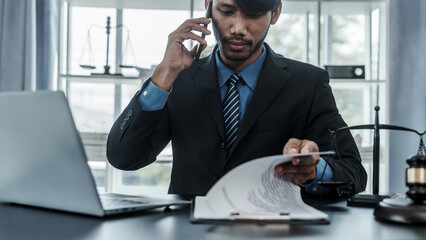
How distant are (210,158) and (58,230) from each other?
0.86 m

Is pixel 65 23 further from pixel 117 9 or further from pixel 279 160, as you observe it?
pixel 279 160

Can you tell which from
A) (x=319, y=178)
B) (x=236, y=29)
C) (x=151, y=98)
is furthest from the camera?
(x=236, y=29)

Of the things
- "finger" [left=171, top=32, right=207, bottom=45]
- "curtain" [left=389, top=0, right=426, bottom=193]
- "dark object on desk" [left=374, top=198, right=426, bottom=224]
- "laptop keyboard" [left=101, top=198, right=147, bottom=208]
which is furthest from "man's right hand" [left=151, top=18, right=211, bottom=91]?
"curtain" [left=389, top=0, right=426, bottom=193]

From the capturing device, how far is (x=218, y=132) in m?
1.52

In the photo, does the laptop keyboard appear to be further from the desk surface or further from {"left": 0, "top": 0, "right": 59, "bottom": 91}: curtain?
{"left": 0, "top": 0, "right": 59, "bottom": 91}: curtain

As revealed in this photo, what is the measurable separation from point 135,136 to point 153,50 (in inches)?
84.4

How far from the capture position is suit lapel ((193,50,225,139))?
1.51 meters

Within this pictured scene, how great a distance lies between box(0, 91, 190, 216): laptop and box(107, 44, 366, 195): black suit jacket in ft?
1.74

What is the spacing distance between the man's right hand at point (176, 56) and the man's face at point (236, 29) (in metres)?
0.06

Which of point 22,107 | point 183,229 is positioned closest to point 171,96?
point 22,107

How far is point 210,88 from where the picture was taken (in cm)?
158

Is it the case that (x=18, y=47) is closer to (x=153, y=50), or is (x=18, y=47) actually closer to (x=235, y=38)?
(x=153, y=50)

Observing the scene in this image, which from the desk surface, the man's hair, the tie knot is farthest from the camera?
→ the tie knot

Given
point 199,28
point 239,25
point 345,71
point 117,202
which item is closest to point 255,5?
point 239,25
